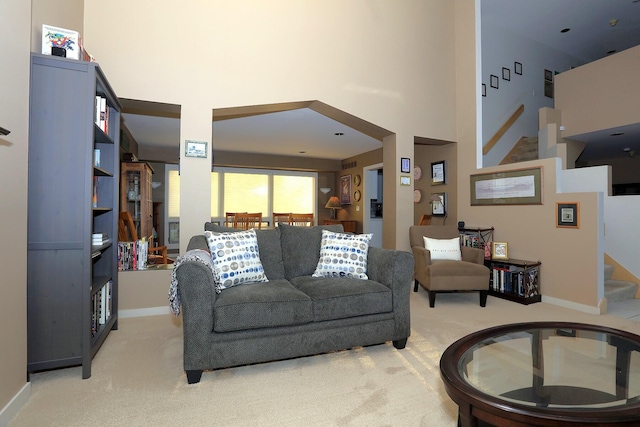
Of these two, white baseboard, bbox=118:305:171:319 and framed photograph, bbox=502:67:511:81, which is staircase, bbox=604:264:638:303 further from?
white baseboard, bbox=118:305:171:319

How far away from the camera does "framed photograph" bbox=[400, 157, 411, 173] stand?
15.5 feet

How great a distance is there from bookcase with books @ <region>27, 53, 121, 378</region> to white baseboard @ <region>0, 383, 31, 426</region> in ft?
0.66

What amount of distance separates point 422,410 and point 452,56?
5062mm

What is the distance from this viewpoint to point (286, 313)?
2180mm

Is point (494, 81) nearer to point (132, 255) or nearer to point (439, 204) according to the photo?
point (439, 204)

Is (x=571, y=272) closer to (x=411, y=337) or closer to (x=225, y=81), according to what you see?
(x=411, y=337)

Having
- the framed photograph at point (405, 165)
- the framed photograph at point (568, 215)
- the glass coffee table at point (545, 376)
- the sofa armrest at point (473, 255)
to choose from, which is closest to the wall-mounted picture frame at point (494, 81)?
the framed photograph at point (405, 165)

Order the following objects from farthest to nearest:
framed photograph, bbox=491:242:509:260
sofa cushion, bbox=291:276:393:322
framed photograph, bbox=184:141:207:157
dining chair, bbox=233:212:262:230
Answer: dining chair, bbox=233:212:262:230
framed photograph, bbox=491:242:509:260
framed photograph, bbox=184:141:207:157
sofa cushion, bbox=291:276:393:322

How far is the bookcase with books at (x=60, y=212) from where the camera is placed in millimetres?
2012

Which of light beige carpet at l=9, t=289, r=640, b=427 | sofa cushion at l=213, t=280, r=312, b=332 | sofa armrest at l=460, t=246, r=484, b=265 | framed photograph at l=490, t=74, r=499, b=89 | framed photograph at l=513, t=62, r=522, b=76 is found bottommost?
light beige carpet at l=9, t=289, r=640, b=427

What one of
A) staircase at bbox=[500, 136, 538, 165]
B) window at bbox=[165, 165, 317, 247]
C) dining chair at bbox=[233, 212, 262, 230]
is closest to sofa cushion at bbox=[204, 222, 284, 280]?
dining chair at bbox=[233, 212, 262, 230]

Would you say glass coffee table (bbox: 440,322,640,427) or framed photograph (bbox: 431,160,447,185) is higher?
framed photograph (bbox: 431,160,447,185)

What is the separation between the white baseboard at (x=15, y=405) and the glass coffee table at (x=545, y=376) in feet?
6.69

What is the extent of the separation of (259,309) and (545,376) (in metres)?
1.56
